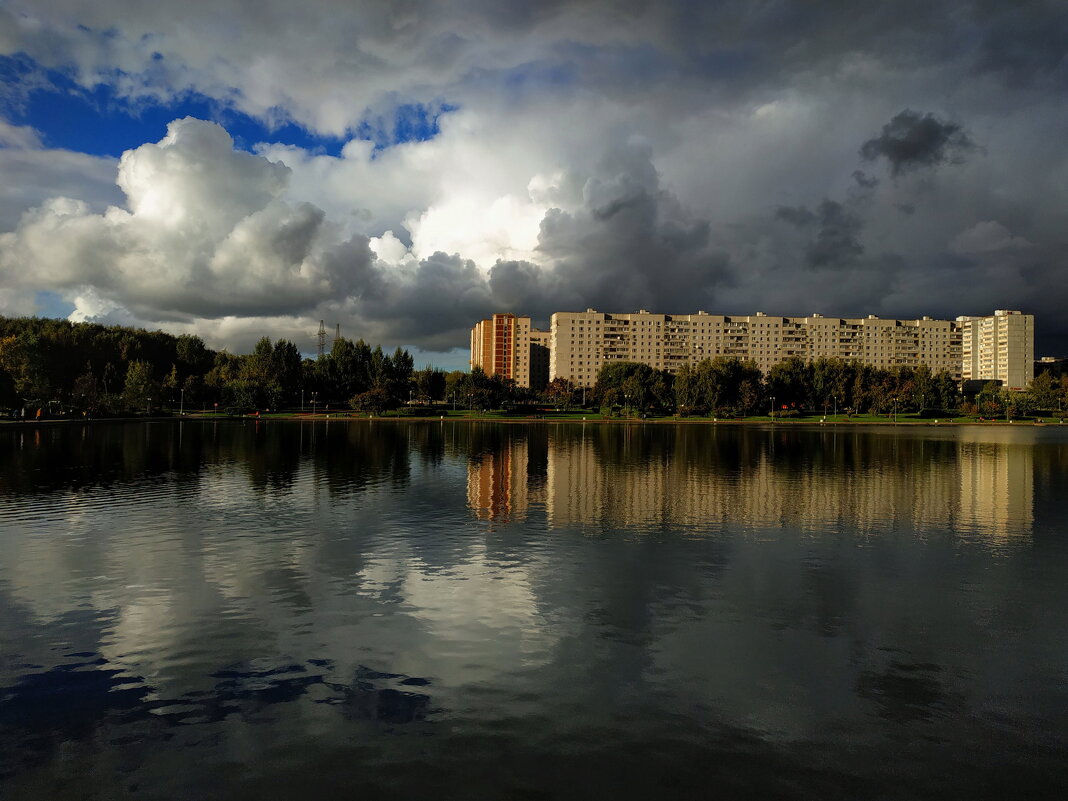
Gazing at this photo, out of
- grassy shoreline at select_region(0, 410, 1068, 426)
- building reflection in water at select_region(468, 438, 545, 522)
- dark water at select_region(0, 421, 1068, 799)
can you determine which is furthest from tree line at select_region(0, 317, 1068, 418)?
dark water at select_region(0, 421, 1068, 799)

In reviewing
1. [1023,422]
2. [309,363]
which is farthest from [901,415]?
[309,363]

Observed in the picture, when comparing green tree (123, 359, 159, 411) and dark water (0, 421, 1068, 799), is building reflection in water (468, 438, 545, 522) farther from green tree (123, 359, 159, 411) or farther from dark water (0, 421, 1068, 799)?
green tree (123, 359, 159, 411)

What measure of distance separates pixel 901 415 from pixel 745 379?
156 feet

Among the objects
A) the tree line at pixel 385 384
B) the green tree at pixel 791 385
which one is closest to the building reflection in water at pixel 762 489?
the tree line at pixel 385 384

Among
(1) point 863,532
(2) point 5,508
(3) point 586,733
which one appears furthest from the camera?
(2) point 5,508

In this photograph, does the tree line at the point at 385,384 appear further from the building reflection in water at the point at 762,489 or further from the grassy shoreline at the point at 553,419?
the building reflection in water at the point at 762,489

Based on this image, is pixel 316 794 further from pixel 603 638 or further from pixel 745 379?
pixel 745 379

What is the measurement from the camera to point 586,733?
10703 millimetres

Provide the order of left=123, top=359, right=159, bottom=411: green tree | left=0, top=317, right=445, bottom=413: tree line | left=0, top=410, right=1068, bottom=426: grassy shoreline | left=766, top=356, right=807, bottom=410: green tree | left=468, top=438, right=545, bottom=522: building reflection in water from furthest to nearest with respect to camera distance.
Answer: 1. left=766, top=356, right=807, bottom=410: green tree
2. left=0, top=410, right=1068, bottom=426: grassy shoreline
3. left=123, top=359, right=159, bottom=411: green tree
4. left=0, top=317, right=445, bottom=413: tree line
5. left=468, top=438, right=545, bottom=522: building reflection in water

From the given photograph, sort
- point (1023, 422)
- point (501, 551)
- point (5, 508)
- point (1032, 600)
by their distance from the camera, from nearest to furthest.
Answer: point (1032, 600), point (501, 551), point (5, 508), point (1023, 422)

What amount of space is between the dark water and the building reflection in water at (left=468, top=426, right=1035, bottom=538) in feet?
1.87

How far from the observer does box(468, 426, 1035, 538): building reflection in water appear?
28.6 metres

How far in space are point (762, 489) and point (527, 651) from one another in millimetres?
27981

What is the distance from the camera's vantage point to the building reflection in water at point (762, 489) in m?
28.6
